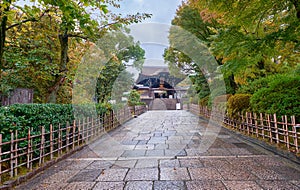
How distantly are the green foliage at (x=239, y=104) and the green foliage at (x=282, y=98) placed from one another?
1230mm

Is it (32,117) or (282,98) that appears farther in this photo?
(282,98)

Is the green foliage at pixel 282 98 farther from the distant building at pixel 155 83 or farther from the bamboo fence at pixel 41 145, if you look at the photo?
the distant building at pixel 155 83

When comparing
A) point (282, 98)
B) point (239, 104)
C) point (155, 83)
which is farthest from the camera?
point (155, 83)

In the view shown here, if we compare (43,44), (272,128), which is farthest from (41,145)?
(272,128)

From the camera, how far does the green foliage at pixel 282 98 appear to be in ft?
14.4

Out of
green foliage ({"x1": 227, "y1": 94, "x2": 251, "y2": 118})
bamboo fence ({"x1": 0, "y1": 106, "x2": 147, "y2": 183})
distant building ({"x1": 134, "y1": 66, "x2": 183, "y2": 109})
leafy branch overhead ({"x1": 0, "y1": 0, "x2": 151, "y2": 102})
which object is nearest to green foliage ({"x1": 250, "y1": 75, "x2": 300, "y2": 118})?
green foliage ({"x1": 227, "y1": 94, "x2": 251, "y2": 118})

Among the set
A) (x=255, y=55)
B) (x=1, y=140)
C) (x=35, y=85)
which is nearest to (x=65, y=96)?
(x=35, y=85)

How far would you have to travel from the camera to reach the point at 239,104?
693cm

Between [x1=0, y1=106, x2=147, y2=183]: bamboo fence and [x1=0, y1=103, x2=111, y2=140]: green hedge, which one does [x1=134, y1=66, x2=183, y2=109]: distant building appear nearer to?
[x1=0, y1=106, x2=147, y2=183]: bamboo fence

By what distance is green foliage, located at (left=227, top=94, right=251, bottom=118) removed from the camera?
6.69m

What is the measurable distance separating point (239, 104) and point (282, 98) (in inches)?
93.0

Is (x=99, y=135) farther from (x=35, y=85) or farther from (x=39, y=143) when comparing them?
(x=39, y=143)

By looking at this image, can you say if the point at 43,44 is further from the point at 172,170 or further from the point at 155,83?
the point at 155,83

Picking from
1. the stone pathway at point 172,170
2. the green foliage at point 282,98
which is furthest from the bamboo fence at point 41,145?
the green foliage at point 282,98
